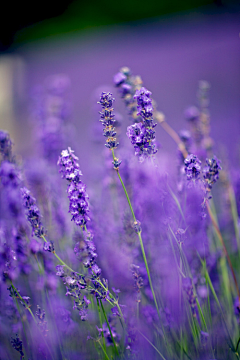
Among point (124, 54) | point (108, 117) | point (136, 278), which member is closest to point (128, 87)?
point (108, 117)

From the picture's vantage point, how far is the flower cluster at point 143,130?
62cm

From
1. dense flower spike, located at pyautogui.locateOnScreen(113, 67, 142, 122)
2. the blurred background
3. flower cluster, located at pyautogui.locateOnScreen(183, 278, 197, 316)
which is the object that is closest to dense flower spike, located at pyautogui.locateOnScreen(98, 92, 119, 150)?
dense flower spike, located at pyautogui.locateOnScreen(113, 67, 142, 122)

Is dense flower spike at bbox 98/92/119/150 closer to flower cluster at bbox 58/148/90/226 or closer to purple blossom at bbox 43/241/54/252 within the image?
flower cluster at bbox 58/148/90/226

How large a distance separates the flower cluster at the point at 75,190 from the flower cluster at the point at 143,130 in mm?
147

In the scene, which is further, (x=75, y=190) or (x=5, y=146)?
(x=5, y=146)

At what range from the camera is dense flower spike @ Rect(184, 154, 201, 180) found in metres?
0.62

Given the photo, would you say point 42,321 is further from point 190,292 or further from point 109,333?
point 190,292

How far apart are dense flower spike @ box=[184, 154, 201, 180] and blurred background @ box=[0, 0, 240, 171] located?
1518mm

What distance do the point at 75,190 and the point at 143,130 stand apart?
213 millimetres

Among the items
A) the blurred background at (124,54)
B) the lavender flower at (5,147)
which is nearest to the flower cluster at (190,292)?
the lavender flower at (5,147)

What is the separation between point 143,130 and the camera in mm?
641

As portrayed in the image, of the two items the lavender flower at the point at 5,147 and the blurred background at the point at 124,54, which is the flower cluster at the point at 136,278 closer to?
the lavender flower at the point at 5,147

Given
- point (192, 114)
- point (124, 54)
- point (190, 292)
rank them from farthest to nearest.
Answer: point (124, 54)
point (192, 114)
point (190, 292)

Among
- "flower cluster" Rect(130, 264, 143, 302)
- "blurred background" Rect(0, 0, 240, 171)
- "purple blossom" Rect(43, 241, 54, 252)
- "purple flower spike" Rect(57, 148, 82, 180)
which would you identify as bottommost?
"flower cluster" Rect(130, 264, 143, 302)
